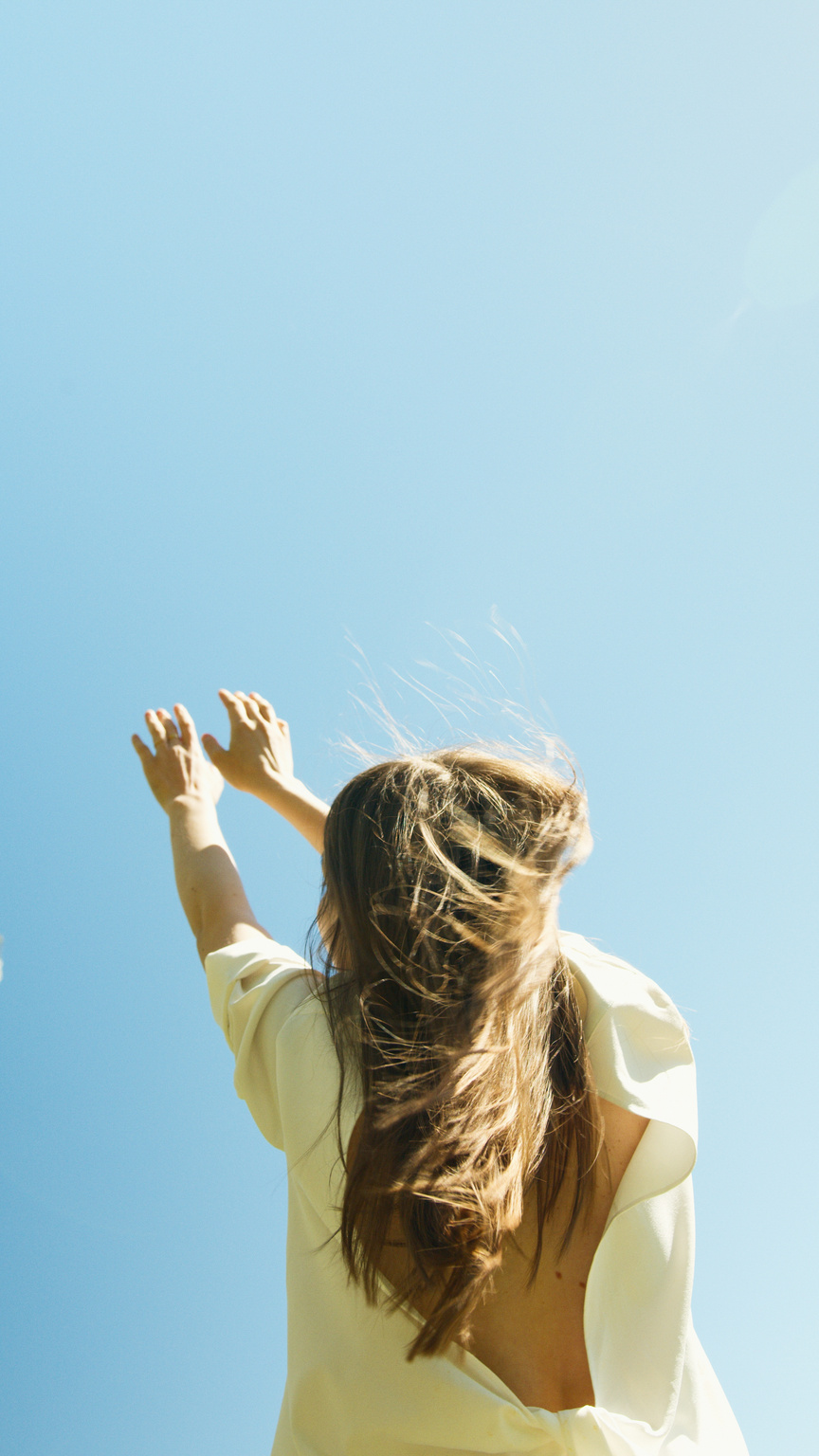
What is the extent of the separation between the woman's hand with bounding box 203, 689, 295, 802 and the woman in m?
1.11

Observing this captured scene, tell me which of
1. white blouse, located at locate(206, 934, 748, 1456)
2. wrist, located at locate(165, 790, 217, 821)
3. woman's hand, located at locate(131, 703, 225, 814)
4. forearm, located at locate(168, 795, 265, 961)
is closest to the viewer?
white blouse, located at locate(206, 934, 748, 1456)

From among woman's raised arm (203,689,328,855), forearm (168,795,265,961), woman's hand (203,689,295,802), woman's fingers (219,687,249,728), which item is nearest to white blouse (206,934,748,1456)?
forearm (168,795,265,961)

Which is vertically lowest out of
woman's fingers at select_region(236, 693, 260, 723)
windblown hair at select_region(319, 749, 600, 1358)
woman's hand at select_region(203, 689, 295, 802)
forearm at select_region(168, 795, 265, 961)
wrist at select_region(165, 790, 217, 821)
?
windblown hair at select_region(319, 749, 600, 1358)

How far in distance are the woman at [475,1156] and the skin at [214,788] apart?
16.2 inches

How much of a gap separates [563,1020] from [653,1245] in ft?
1.19

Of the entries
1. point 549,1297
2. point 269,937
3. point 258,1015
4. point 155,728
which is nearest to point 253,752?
point 155,728

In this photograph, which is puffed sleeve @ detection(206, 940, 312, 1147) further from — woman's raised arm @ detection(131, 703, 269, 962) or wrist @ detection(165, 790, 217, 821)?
wrist @ detection(165, 790, 217, 821)

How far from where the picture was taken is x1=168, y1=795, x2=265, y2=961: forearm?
69.7 inches

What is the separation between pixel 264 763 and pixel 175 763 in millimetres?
288

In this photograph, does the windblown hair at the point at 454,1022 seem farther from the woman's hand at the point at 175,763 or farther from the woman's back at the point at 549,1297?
the woman's hand at the point at 175,763

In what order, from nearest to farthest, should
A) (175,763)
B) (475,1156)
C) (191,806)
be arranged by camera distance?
(475,1156) → (191,806) → (175,763)

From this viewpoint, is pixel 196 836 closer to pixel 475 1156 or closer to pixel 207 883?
pixel 207 883

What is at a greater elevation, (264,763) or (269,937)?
(264,763)

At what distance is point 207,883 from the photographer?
6.25ft
